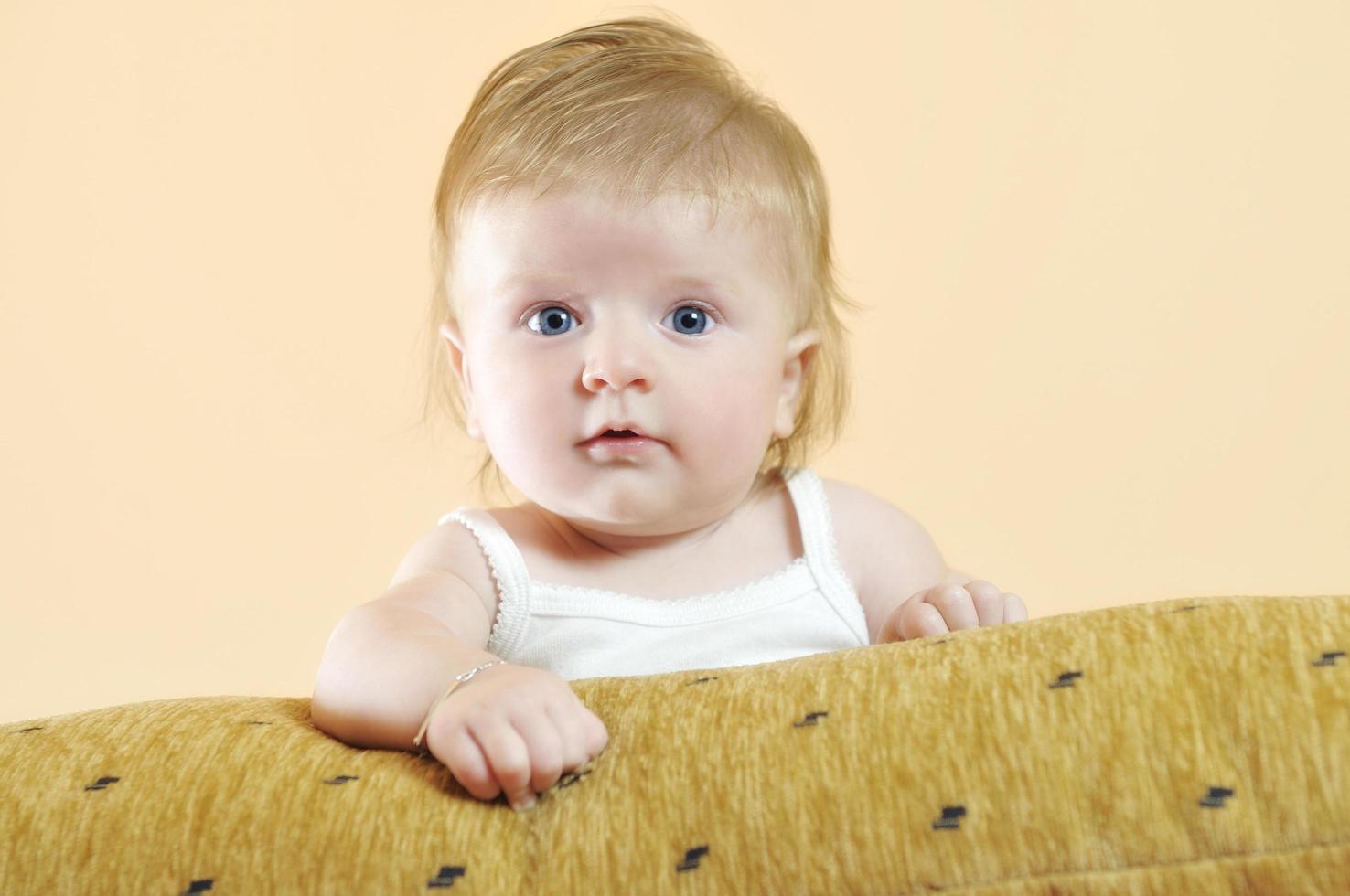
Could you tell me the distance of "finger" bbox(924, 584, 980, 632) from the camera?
3.47 feet

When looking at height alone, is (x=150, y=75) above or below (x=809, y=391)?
above

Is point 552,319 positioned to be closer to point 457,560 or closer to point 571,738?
point 457,560

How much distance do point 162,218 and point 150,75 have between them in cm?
28

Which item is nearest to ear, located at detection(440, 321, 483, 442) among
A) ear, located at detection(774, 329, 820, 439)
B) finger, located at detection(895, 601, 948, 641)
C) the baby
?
the baby

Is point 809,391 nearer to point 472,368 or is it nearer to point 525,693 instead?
point 472,368

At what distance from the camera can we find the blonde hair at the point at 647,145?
1.13m

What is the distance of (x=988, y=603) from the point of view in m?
1.07

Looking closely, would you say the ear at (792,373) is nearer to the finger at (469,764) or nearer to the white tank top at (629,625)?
the white tank top at (629,625)

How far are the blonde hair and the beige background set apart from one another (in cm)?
137

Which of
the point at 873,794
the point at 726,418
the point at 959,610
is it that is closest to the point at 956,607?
the point at 959,610

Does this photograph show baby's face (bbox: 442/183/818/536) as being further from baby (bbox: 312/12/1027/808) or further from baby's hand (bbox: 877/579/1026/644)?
baby's hand (bbox: 877/579/1026/644)

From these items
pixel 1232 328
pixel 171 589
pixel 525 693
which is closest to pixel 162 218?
pixel 171 589

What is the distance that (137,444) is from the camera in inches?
108

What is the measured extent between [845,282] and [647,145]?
1547 mm
